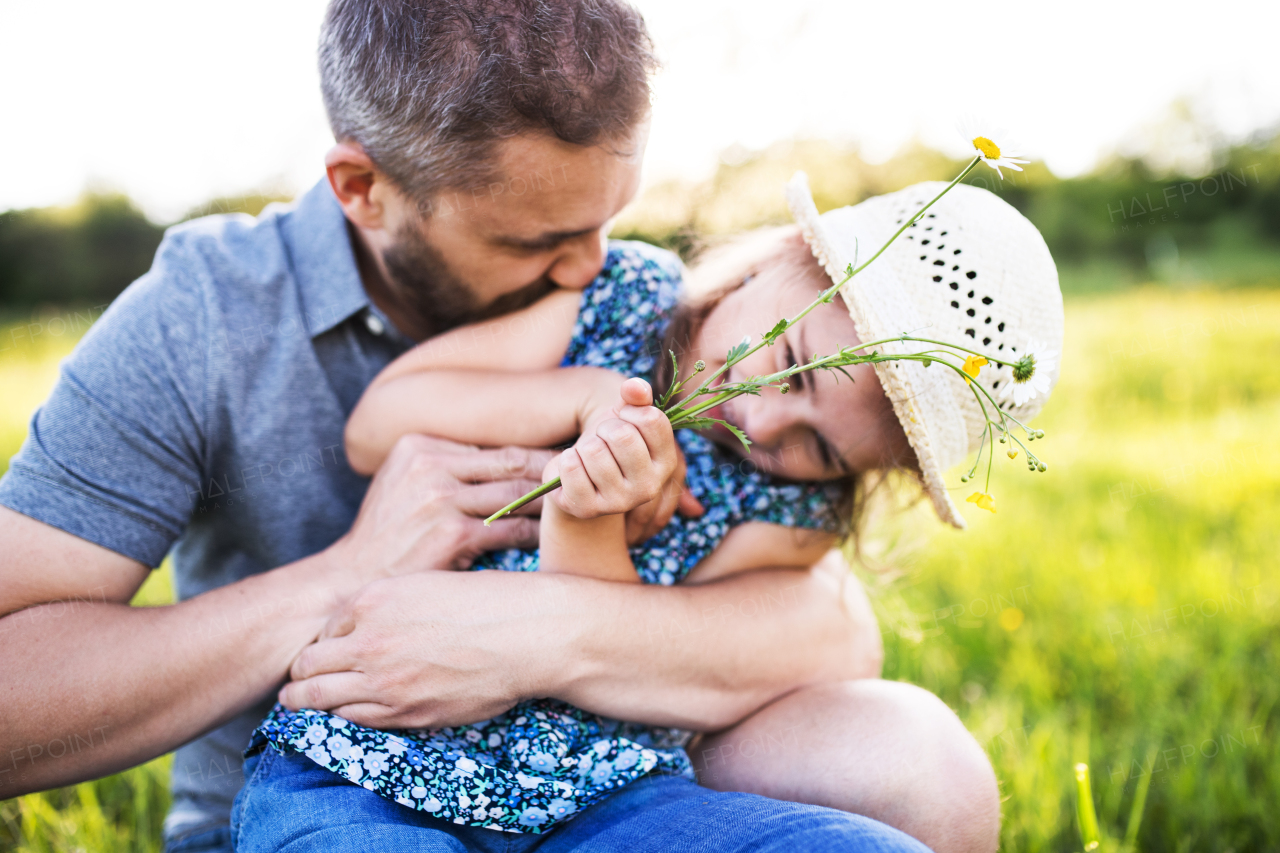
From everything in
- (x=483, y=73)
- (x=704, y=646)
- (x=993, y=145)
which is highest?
(x=483, y=73)

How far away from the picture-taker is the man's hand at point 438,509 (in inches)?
68.1

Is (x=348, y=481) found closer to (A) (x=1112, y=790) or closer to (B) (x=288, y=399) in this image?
(B) (x=288, y=399)

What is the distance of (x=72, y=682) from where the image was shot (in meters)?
1.52

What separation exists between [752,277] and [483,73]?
767 millimetres

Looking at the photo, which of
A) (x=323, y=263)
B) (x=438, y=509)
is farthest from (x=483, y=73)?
(x=438, y=509)

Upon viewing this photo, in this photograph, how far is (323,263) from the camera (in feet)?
6.45

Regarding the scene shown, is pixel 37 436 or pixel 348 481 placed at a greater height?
pixel 37 436

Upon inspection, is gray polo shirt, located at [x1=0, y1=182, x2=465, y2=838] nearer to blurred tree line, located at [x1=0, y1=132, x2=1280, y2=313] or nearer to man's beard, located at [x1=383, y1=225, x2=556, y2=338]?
man's beard, located at [x1=383, y1=225, x2=556, y2=338]

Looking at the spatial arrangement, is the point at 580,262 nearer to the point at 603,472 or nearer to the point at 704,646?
the point at 603,472

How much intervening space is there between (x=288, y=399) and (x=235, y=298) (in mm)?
247

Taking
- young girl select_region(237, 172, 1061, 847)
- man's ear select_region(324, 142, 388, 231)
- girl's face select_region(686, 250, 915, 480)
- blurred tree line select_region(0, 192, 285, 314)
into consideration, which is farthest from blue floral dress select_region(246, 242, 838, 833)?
blurred tree line select_region(0, 192, 285, 314)

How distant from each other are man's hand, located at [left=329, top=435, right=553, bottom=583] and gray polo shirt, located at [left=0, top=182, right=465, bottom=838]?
265 millimetres

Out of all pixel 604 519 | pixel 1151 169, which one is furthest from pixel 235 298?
pixel 1151 169

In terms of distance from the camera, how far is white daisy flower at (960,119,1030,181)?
1209mm
